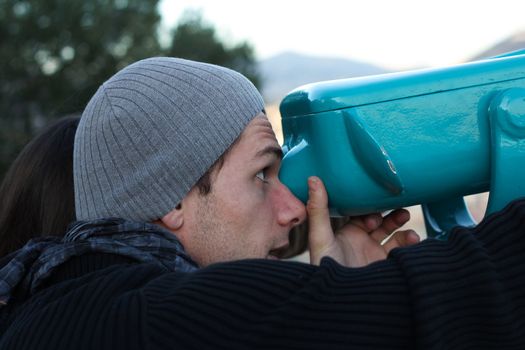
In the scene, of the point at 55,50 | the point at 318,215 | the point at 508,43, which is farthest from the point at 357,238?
the point at 55,50

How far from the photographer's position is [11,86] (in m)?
9.09

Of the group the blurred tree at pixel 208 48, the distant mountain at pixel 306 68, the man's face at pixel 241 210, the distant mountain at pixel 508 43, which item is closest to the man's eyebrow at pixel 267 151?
the man's face at pixel 241 210

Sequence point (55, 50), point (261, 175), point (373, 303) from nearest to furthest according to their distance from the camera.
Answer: point (373, 303)
point (261, 175)
point (55, 50)

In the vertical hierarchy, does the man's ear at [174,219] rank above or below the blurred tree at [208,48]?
above

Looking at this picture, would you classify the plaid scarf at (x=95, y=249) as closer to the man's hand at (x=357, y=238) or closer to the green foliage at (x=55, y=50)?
the man's hand at (x=357, y=238)

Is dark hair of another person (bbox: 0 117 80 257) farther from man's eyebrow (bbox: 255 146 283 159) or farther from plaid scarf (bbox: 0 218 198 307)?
man's eyebrow (bbox: 255 146 283 159)

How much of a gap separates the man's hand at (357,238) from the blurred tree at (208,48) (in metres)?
9.93

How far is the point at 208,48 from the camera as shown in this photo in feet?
38.8

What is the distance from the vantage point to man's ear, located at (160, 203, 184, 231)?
154 centimetres

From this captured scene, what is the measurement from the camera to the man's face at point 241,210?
1.53 metres

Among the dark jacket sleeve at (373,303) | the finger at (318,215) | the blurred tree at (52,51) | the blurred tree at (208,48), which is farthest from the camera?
the blurred tree at (208,48)

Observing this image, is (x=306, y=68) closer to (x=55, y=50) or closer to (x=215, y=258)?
(x=55, y=50)

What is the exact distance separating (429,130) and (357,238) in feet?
1.37

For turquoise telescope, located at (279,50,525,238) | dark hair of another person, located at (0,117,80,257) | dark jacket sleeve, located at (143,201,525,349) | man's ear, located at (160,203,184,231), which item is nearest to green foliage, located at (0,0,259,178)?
dark hair of another person, located at (0,117,80,257)
